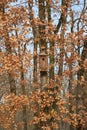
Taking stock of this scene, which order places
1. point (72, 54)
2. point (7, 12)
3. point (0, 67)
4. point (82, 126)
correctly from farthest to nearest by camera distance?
point (82, 126)
point (72, 54)
point (7, 12)
point (0, 67)

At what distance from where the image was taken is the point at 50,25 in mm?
13930

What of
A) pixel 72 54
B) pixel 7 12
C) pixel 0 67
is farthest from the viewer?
pixel 72 54

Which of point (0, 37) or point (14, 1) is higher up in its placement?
point (14, 1)

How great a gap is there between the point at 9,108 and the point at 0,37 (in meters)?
2.91

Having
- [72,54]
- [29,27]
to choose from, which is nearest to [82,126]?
[72,54]

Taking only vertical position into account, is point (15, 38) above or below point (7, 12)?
below

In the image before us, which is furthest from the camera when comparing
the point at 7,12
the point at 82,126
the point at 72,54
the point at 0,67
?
the point at 82,126

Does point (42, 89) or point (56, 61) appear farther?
point (56, 61)

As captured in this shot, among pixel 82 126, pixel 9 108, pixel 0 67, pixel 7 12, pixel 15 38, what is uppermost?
pixel 7 12

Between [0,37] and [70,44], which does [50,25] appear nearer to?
[70,44]

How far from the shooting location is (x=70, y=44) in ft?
47.1

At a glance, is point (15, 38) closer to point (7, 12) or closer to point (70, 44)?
point (7, 12)

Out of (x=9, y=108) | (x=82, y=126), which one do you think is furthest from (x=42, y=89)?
(x=82, y=126)

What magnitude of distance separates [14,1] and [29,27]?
1.48 m
